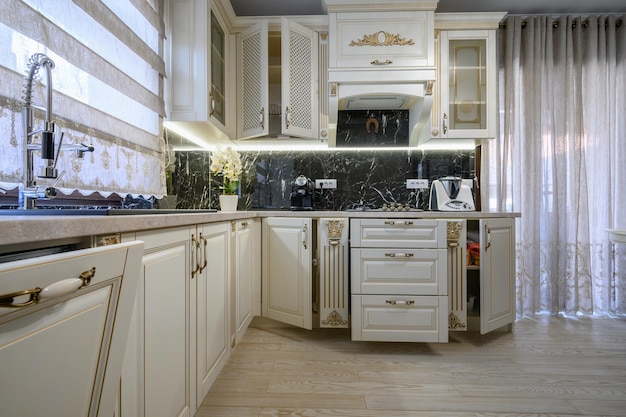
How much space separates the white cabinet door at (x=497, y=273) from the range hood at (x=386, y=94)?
872mm

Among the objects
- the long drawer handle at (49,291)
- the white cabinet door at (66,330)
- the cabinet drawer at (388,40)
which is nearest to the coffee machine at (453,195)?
the cabinet drawer at (388,40)

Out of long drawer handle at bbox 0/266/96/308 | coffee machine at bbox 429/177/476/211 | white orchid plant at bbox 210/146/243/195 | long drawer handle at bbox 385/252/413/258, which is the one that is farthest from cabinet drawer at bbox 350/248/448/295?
long drawer handle at bbox 0/266/96/308

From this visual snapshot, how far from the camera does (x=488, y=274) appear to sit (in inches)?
76.9

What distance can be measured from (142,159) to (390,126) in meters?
1.88

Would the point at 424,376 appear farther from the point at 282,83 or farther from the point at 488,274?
the point at 282,83

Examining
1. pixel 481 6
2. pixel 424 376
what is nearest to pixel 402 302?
pixel 424 376

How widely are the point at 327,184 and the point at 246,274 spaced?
1.07 m

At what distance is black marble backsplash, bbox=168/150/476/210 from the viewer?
2574mm

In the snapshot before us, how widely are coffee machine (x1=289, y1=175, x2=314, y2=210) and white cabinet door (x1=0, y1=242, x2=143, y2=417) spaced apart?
5.81ft

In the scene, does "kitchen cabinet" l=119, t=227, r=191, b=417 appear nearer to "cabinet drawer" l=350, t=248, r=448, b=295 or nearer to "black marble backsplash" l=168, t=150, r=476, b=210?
"cabinet drawer" l=350, t=248, r=448, b=295

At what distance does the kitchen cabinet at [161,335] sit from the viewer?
2.50 feet

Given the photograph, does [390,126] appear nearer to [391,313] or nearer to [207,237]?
[391,313]

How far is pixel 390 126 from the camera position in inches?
101

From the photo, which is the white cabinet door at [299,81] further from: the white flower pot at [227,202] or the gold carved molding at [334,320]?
the gold carved molding at [334,320]
